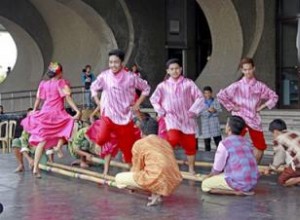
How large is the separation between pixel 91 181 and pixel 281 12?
1180cm

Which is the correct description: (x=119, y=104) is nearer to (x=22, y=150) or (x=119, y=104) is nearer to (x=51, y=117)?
(x=51, y=117)

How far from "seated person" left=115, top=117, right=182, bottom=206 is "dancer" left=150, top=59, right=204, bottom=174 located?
202cm

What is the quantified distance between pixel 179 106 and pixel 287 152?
5.77 ft

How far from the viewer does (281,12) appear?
20.6m

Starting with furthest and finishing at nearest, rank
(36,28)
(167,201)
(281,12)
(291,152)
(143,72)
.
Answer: (36,28) → (143,72) → (281,12) → (291,152) → (167,201)

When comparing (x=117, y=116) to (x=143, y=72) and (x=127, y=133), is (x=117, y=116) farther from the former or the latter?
(x=143, y=72)

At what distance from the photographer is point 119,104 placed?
10.1 meters

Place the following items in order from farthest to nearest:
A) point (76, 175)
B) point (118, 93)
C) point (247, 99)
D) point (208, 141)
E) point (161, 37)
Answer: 1. point (161, 37)
2. point (208, 141)
3. point (247, 99)
4. point (76, 175)
5. point (118, 93)

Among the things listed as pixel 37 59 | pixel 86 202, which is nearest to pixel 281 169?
pixel 86 202

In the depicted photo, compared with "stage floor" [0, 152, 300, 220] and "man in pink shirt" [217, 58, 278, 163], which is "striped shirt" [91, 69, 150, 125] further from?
"man in pink shirt" [217, 58, 278, 163]

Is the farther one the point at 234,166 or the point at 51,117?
the point at 51,117

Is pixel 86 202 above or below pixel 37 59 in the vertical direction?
below

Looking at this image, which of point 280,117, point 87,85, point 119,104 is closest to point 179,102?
point 119,104

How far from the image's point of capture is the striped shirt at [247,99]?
1061cm
